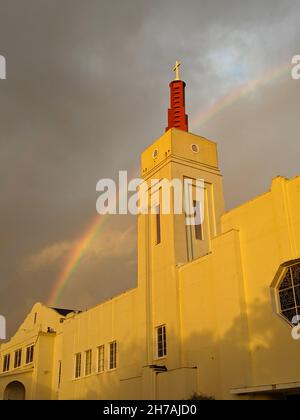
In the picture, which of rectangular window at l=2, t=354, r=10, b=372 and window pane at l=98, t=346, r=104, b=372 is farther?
rectangular window at l=2, t=354, r=10, b=372

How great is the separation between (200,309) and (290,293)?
226 inches

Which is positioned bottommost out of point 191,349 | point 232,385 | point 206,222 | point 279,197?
point 232,385

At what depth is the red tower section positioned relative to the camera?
34594mm

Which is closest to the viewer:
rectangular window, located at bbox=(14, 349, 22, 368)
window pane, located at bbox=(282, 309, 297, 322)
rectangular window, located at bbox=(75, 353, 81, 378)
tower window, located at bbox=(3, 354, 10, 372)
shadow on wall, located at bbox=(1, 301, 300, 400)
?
shadow on wall, located at bbox=(1, 301, 300, 400)

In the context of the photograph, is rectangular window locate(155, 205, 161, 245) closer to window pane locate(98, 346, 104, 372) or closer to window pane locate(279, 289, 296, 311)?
window pane locate(98, 346, 104, 372)

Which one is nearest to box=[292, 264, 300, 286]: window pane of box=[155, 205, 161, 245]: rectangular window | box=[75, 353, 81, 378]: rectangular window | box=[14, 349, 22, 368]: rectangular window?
box=[155, 205, 161, 245]: rectangular window

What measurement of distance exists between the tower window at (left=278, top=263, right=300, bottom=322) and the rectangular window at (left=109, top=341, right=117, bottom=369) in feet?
47.6

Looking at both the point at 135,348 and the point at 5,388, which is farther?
the point at 5,388

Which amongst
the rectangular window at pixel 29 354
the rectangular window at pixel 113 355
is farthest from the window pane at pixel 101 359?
the rectangular window at pixel 29 354

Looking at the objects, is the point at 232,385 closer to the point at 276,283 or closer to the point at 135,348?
the point at 276,283

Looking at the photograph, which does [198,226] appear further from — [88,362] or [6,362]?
[6,362]

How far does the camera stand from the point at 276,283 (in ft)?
76.0
